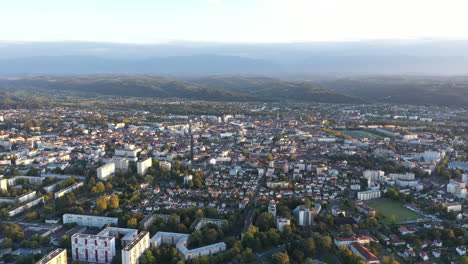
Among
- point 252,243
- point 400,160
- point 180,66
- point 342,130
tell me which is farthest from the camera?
point 180,66

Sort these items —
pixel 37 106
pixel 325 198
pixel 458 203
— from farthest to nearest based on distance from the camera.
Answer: pixel 37 106, pixel 325 198, pixel 458 203

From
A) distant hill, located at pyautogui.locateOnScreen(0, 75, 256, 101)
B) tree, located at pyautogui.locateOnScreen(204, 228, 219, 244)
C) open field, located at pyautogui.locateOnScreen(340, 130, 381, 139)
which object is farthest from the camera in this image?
distant hill, located at pyautogui.locateOnScreen(0, 75, 256, 101)

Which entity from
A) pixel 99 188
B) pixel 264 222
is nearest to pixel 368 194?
pixel 264 222

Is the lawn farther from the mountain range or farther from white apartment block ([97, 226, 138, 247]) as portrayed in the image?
the mountain range

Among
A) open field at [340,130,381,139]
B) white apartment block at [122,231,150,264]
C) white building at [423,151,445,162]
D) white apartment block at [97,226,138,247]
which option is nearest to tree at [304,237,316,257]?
white apartment block at [122,231,150,264]

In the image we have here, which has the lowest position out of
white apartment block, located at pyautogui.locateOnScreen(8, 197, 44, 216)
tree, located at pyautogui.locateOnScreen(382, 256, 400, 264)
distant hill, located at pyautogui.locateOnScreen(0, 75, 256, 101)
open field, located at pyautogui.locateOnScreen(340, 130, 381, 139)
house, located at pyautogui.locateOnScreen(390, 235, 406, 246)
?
distant hill, located at pyautogui.locateOnScreen(0, 75, 256, 101)

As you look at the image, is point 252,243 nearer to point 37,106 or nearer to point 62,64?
point 37,106

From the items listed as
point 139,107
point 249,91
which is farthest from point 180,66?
point 139,107
